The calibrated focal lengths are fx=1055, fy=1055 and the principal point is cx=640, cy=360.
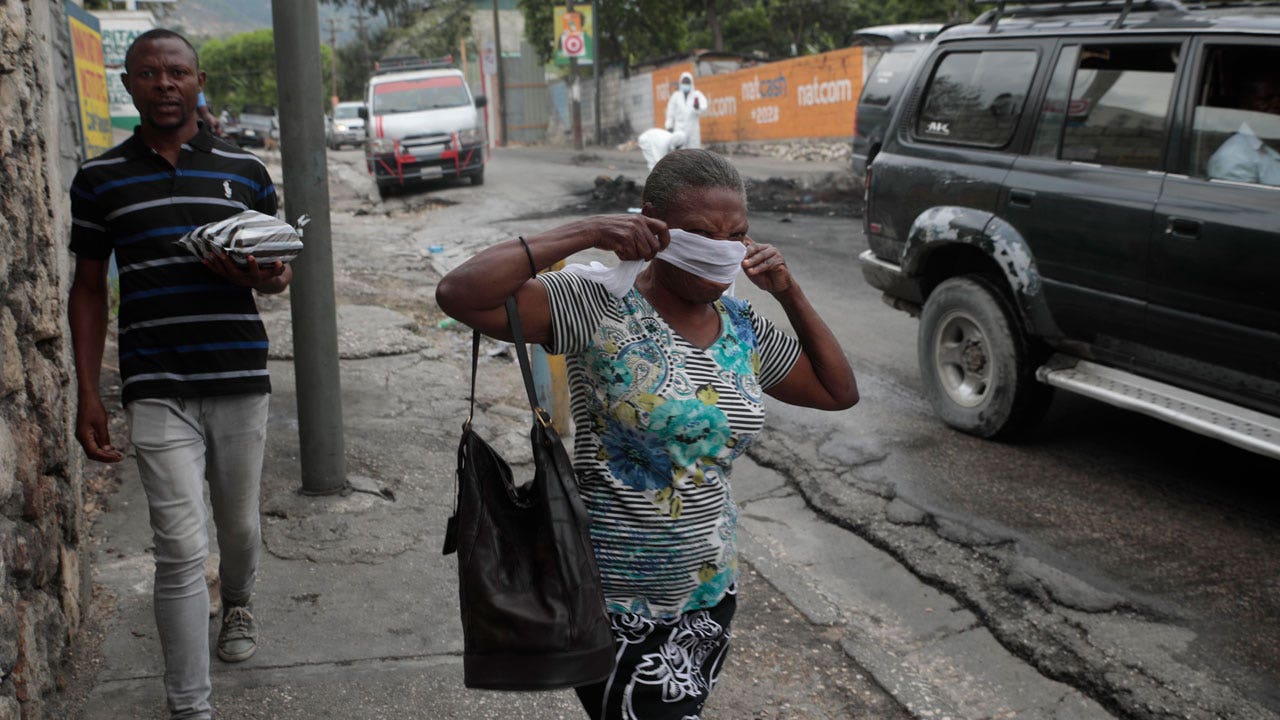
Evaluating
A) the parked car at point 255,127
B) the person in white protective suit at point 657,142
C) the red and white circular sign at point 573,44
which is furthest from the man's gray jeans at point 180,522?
the parked car at point 255,127

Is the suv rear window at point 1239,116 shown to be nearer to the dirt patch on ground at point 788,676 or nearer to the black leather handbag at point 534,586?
the dirt patch on ground at point 788,676

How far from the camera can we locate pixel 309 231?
4.48 m

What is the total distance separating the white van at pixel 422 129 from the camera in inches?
695

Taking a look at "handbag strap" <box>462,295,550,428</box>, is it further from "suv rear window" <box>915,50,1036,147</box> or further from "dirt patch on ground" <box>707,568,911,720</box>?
"suv rear window" <box>915,50,1036,147</box>

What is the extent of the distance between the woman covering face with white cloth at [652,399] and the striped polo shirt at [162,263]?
1.17 m

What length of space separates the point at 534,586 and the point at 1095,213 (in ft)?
12.6

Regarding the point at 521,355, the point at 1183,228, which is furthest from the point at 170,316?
the point at 1183,228

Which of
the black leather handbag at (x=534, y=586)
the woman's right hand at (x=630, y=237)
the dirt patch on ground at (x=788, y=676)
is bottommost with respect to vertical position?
the dirt patch on ground at (x=788, y=676)

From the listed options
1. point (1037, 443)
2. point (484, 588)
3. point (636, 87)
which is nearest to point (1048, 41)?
point (1037, 443)

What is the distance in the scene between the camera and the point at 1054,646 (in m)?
3.62

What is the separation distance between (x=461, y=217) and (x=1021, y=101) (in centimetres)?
1056

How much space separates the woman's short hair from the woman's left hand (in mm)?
127

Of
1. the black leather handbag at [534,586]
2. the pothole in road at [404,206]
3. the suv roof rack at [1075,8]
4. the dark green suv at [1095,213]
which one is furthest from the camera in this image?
the pothole in road at [404,206]

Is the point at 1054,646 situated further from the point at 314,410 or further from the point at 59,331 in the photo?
the point at 59,331
